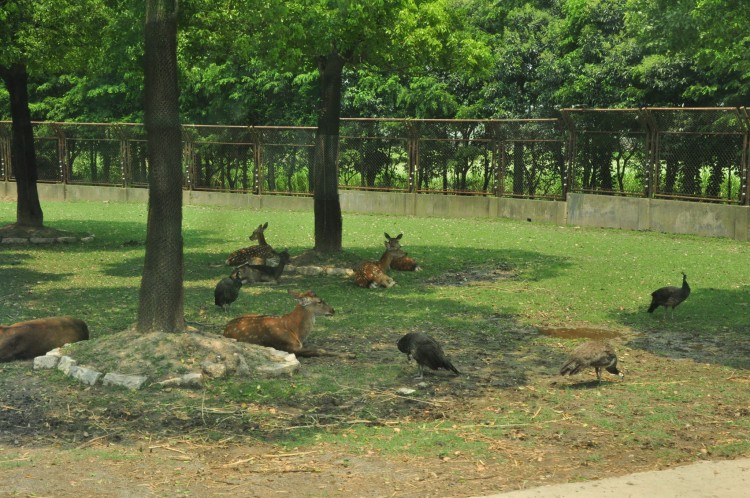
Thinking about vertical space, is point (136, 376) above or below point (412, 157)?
below

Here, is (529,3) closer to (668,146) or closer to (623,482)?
(668,146)

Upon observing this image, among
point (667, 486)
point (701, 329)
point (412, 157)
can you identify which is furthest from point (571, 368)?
point (412, 157)

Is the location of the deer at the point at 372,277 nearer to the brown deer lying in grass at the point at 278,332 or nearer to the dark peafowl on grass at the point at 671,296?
the dark peafowl on grass at the point at 671,296

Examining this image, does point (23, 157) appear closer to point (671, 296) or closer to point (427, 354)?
point (671, 296)

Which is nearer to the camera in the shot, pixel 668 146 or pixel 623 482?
pixel 623 482

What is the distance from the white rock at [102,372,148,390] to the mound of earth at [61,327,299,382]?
9 centimetres

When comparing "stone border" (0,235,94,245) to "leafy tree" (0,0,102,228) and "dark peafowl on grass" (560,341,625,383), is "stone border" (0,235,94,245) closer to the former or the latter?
"leafy tree" (0,0,102,228)

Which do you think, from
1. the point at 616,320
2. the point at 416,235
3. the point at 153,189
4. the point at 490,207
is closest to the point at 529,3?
the point at 490,207

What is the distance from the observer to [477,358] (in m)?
10.1

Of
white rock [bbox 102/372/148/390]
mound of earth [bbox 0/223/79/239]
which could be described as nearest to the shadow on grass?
white rock [bbox 102/372/148/390]

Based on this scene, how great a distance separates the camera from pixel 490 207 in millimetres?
27688

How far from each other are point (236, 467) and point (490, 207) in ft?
70.1

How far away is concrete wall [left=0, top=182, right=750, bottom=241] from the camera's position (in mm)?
22234

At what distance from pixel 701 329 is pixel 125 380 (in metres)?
6.43
